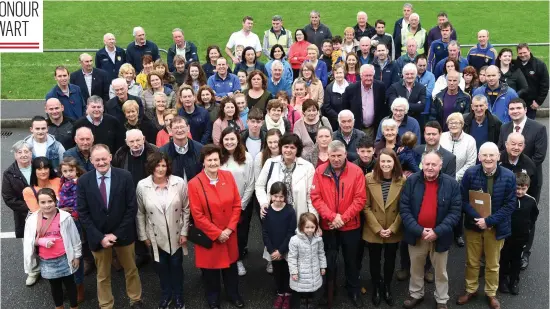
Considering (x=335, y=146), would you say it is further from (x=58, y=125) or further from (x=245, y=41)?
(x=245, y=41)

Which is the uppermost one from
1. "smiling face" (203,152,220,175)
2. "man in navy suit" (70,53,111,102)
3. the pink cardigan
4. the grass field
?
the grass field

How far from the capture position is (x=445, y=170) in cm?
684

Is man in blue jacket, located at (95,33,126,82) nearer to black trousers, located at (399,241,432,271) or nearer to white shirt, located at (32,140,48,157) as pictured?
white shirt, located at (32,140,48,157)

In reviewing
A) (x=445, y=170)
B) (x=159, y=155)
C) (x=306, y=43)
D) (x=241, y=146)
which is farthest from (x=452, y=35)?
(x=159, y=155)

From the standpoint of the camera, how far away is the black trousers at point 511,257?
6.77 meters

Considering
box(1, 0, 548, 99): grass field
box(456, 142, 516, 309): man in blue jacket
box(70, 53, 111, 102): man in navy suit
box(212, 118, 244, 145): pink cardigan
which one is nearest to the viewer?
box(456, 142, 516, 309): man in blue jacket

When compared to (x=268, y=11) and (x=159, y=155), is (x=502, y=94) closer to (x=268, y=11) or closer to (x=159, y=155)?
(x=159, y=155)

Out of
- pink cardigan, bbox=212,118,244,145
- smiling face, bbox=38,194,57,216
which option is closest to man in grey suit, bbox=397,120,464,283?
pink cardigan, bbox=212,118,244,145

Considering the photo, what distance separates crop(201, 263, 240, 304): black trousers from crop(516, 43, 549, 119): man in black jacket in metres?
6.44

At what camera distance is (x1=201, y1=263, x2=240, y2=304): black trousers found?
260 inches

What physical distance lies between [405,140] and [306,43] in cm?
548

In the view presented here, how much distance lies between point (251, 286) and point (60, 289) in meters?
2.22

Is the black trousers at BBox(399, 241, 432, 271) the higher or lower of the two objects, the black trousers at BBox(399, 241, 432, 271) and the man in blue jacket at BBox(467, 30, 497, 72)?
the lower

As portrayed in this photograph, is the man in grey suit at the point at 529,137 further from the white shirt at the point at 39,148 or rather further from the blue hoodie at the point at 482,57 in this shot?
the white shirt at the point at 39,148
